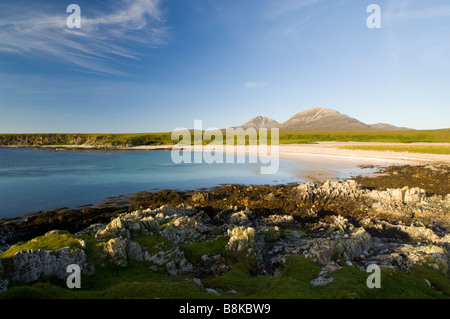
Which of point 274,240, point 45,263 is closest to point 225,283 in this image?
point 45,263

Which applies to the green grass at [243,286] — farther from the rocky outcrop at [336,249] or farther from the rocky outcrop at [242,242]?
the rocky outcrop at [242,242]

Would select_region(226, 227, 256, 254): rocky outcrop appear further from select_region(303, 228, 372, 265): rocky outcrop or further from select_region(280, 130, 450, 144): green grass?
select_region(280, 130, 450, 144): green grass

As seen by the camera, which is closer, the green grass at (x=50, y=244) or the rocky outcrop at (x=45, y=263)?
the rocky outcrop at (x=45, y=263)

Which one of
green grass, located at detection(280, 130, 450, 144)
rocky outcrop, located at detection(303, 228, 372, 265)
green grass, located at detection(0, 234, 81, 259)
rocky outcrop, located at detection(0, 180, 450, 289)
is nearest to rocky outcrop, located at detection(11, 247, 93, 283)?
rocky outcrop, located at detection(0, 180, 450, 289)

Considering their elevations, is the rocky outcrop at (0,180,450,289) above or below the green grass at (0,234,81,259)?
below

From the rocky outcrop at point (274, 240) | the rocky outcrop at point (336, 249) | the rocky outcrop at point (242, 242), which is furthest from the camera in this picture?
the rocky outcrop at point (242, 242)

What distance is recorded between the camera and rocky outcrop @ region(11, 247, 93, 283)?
893cm

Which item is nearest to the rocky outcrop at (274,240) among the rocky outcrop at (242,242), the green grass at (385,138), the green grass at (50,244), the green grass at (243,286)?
the rocky outcrop at (242,242)

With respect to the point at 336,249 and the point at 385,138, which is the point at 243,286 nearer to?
the point at 336,249

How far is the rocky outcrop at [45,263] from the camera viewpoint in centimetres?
893
